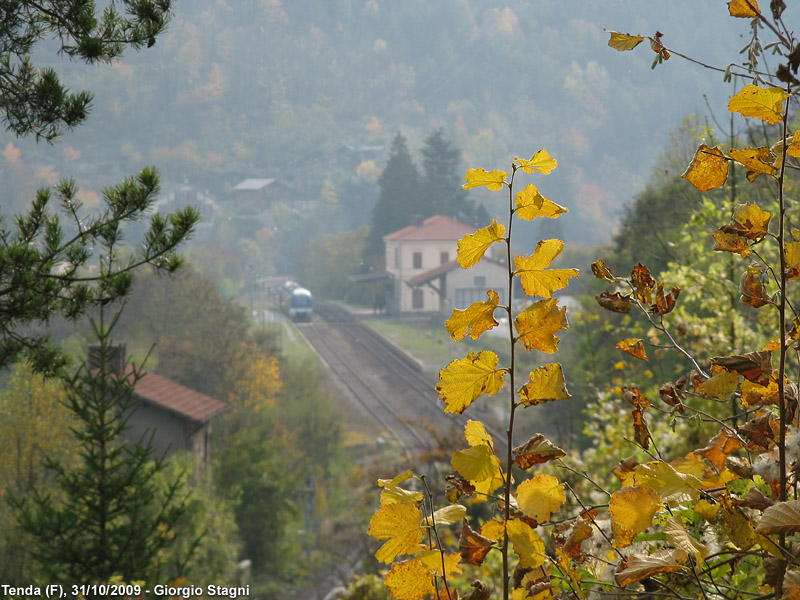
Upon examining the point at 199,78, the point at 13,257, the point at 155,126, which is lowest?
the point at 13,257

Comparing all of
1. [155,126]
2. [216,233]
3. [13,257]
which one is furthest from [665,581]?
[155,126]

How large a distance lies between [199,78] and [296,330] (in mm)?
53477

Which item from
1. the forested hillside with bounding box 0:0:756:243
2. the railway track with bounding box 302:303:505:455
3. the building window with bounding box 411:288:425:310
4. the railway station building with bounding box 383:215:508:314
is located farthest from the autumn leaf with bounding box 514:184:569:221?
the forested hillside with bounding box 0:0:756:243

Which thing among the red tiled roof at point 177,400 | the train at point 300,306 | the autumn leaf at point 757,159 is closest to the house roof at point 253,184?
the train at point 300,306

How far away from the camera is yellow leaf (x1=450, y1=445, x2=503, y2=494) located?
86 centimetres

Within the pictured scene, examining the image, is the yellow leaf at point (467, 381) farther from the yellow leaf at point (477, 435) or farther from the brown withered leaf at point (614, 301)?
the brown withered leaf at point (614, 301)

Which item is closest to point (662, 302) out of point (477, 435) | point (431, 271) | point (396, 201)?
point (477, 435)

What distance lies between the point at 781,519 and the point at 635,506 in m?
0.16

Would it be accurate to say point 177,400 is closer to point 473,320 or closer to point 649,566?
point 473,320

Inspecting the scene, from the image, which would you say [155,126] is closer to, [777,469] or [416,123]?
[416,123]

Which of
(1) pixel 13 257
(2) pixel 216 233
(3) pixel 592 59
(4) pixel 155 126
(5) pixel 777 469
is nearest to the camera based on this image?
(5) pixel 777 469

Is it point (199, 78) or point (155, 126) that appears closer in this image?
point (155, 126)

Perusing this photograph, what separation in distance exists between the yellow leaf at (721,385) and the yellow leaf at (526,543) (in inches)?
12.2

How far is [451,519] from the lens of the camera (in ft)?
2.83
